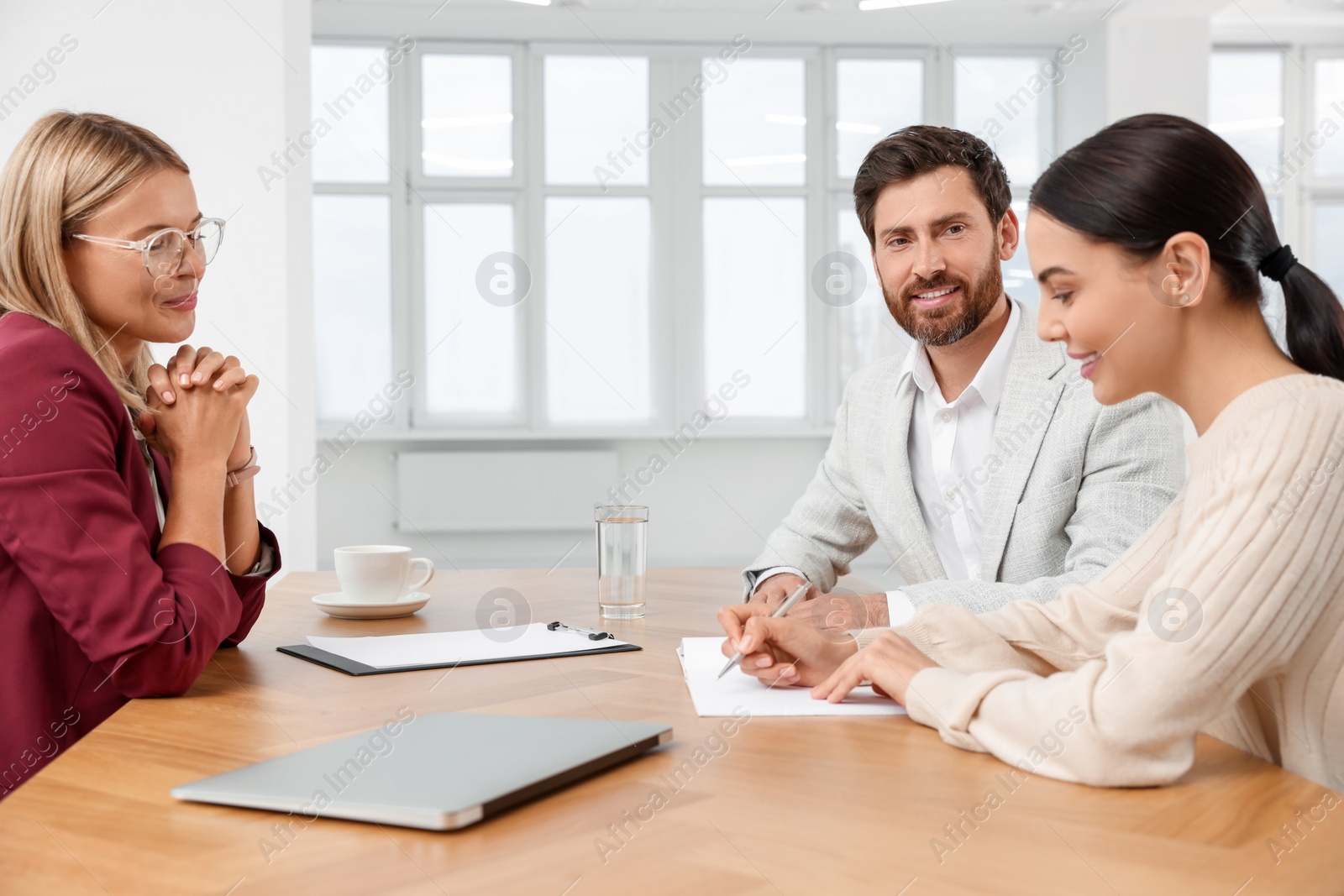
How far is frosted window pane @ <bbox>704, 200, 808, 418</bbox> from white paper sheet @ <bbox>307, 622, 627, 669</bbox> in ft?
16.6

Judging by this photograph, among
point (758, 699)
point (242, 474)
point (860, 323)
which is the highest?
point (860, 323)

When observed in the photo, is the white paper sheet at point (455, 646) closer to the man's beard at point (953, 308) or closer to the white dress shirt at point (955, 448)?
the white dress shirt at point (955, 448)

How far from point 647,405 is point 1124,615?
5.39m

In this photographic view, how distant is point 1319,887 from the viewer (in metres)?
0.63

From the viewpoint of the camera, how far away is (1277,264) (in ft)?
3.38

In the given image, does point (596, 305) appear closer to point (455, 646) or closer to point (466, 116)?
point (466, 116)

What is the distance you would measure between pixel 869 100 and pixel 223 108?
4033mm

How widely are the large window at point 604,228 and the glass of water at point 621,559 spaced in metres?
4.58

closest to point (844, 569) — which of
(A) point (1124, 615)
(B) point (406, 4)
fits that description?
(A) point (1124, 615)

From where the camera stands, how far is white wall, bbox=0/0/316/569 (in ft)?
12.2

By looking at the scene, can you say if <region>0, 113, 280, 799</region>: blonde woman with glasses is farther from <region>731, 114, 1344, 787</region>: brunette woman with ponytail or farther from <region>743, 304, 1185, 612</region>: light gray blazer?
<region>743, 304, 1185, 612</region>: light gray blazer

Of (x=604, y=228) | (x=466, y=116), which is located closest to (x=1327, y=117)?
(x=604, y=228)

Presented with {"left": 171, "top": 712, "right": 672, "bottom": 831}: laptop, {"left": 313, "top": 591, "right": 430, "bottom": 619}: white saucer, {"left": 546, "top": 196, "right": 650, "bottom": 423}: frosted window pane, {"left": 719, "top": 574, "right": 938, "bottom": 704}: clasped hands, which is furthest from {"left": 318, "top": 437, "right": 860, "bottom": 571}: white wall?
{"left": 171, "top": 712, "right": 672, "bottom": 831}: laptop

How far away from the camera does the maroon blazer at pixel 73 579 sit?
106cm
